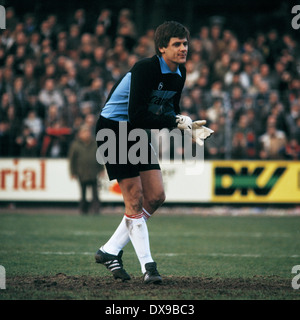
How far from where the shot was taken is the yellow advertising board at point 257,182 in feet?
58.5

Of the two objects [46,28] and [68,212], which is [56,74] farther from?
[68,212]

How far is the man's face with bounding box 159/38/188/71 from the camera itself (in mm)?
7012

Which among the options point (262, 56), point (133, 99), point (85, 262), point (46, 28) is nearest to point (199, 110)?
point (262, 56)

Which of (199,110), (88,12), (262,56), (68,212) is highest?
(88,12)

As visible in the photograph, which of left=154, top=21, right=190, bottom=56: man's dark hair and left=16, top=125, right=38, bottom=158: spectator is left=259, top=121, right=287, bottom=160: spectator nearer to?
left=16, top=125, right=38, bottom=158: spectator

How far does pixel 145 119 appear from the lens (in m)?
6.89

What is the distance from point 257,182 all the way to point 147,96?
37.3 feet

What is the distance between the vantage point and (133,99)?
6.89 metres

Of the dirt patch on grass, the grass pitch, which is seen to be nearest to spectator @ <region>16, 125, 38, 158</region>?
the grass pitch

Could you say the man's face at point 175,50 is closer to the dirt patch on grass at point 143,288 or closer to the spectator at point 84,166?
the dirt patch on grass at point 143,288

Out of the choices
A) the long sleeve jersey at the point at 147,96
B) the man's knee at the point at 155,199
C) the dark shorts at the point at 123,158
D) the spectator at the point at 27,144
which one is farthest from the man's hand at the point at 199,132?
the spectator at the point at 27,144

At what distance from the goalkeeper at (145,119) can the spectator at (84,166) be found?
976 cm

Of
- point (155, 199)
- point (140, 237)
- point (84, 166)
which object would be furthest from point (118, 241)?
point (84, 166)
